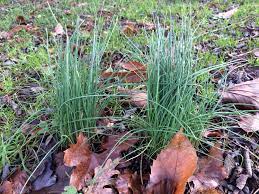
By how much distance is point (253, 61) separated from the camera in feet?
8.94

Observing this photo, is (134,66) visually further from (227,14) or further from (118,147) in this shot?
(227,14)

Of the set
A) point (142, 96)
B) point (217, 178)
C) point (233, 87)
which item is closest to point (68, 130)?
point (142, 96)

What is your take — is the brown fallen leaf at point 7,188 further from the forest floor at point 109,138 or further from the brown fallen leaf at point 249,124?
the brown fallen leaf at point 249,124

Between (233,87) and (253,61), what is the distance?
69 cm

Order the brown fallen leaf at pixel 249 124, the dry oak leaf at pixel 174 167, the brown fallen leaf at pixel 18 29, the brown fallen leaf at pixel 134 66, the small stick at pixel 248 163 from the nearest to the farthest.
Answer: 1. the dry oak leaf at pixel 174 167
2. the small stick at pixel 248 163
3. the brown fallen leaf at pixel 249 124
4. the brown fallen leaf at pixel 134 66
5. the brown fallen leaf at pixel 18 29

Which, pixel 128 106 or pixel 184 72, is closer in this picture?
pixel 184 72

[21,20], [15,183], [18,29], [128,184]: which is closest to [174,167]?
[128,184]

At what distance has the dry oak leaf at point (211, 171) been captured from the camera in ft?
5.32

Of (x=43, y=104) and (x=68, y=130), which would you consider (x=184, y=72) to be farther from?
(x=43, y=104)

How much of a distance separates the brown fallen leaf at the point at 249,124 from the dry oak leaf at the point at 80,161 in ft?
2.42

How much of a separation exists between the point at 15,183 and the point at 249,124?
1144 mm

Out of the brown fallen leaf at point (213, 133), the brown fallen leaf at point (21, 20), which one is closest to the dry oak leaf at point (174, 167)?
the brown fallen leaf at point (213, 133)

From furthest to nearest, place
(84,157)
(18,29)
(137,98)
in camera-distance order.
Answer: (18,29), (137,98), (84,157)

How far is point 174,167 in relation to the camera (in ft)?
4.85
